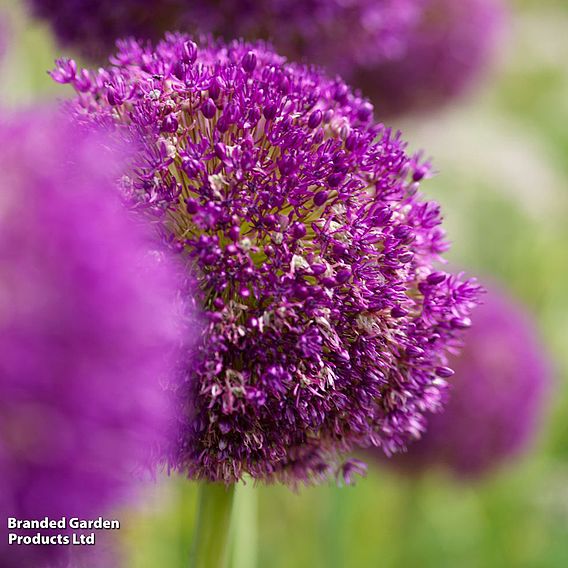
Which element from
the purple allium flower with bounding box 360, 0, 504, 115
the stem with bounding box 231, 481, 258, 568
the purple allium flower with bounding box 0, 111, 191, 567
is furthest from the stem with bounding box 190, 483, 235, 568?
the purple allium flower with bounding box 360, 0, 504, 115

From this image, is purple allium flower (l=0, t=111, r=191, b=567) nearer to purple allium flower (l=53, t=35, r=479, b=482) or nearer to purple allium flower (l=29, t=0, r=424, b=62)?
purple allium flower (l=53, t=35, r=479, b=482)

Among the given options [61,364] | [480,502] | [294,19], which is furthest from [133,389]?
[480,502]

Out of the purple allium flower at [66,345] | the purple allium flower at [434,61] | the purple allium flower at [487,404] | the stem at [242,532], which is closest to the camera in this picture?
the purple allium flower at [66,345]

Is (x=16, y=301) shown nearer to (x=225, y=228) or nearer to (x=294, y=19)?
(x=225, y=228)

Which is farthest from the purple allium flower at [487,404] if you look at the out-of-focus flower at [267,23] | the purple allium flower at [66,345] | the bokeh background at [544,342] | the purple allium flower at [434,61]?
the purple allium flower at [66,345]

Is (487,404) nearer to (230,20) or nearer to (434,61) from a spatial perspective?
(434,61)

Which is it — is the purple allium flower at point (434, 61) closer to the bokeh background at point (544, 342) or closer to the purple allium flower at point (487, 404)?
the bokeh background at point (544, 342)

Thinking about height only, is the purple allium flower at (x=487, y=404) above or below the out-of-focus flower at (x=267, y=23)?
below
